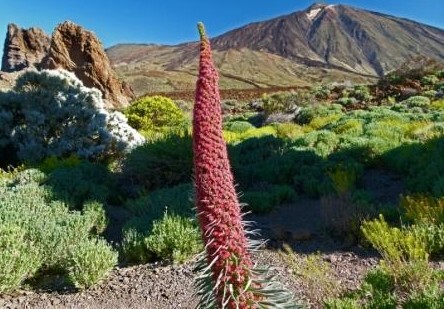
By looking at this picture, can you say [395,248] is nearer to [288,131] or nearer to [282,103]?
[288,131]

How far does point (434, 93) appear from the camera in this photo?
1967cm

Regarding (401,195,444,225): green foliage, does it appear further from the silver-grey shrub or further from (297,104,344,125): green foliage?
(297,104,344,125): green foliage

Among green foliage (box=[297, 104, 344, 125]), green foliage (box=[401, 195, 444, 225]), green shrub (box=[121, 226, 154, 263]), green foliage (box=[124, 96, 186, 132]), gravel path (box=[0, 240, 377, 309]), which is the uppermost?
green foliage (box=[124, 96, 186, 132])

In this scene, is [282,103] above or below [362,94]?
below

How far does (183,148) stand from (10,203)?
3.18m

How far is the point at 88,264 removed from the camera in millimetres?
4723

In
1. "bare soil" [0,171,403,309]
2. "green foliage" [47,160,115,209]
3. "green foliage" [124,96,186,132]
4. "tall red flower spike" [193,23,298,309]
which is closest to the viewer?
"tall red flower spike" [193,23,298,309]

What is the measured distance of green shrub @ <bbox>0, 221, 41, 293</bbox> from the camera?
451cm

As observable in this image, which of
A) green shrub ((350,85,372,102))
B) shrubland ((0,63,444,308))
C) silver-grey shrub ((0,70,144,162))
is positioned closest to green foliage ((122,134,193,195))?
shrubland ((0,63,444,308))

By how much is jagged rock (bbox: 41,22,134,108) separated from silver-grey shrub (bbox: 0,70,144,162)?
1025 centimetres

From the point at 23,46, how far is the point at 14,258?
32210 millimetres

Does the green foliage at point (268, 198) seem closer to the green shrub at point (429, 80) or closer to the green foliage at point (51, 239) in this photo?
the green foliage at point (51, 239)

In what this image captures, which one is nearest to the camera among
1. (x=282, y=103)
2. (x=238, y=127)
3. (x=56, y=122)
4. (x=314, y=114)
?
(x=56, y=122)

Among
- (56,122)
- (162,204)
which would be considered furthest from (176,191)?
(56,122)
